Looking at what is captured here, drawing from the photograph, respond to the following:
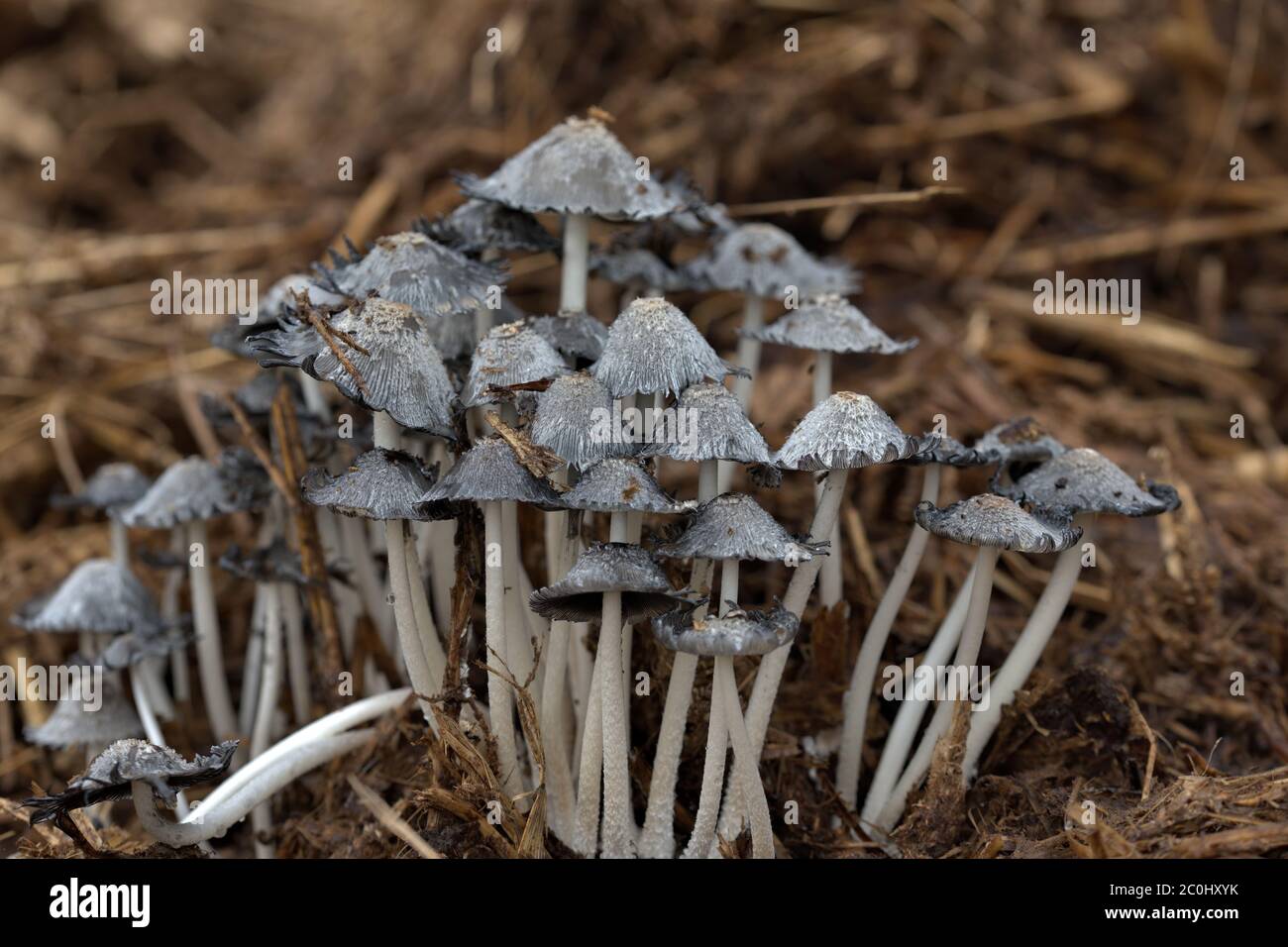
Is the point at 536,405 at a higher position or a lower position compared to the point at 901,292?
lower

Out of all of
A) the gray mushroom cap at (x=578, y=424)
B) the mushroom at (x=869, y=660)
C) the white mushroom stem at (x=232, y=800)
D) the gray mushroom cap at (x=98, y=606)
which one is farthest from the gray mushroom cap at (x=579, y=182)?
the gray mushroom cap at (x=98, y=606)

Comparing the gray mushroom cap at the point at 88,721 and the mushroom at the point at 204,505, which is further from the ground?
the mushroom at the point at 204,505

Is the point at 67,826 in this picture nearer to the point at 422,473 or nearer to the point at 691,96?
the point at 422,473

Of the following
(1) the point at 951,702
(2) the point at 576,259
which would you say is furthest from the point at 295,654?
(1) the point at 951,702

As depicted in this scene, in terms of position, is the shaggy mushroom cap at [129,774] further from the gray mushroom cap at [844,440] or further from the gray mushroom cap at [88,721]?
the gray mushroom cap at [844,440]

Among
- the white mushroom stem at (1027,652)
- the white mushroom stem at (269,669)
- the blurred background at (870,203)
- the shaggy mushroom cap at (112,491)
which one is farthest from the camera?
the blurred background at (870,203)

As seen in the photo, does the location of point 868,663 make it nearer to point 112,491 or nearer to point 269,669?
point 269,669

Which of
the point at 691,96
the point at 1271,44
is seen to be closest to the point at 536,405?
the point at 691,96
